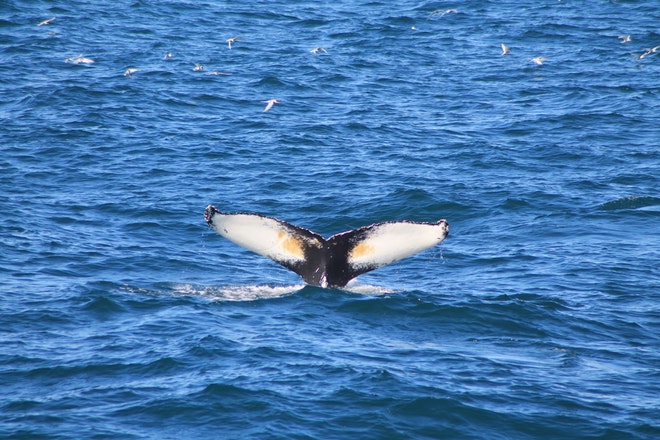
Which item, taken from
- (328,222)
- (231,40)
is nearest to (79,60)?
(231,40)

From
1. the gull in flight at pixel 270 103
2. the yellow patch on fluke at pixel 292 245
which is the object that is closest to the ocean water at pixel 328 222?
the gull in flight at pixel 270 103

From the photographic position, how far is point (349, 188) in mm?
19250

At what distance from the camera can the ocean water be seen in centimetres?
991

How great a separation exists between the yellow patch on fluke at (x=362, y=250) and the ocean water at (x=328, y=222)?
2.94 ft

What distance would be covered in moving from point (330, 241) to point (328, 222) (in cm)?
574

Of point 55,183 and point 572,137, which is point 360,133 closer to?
point 572,137

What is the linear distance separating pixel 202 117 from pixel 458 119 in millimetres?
6134

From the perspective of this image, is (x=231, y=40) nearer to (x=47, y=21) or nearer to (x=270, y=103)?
(x=47, y=21)

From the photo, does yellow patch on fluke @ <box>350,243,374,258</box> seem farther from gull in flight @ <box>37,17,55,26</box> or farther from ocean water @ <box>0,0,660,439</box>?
gull in flight @ <box>37,17,55,26</box>

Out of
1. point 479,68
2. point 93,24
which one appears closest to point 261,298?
point 479,68

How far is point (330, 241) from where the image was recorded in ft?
38.4

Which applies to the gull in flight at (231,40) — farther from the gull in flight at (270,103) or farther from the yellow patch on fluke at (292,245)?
the yellow patch on fluke at (292,245)

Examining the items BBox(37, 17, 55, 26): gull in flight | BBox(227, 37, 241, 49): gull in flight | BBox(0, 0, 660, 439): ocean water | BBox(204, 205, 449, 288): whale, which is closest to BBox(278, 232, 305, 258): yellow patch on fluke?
BBox(204, 205, 449, 288): whale

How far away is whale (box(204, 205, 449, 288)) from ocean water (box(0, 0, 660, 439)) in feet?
2.51
